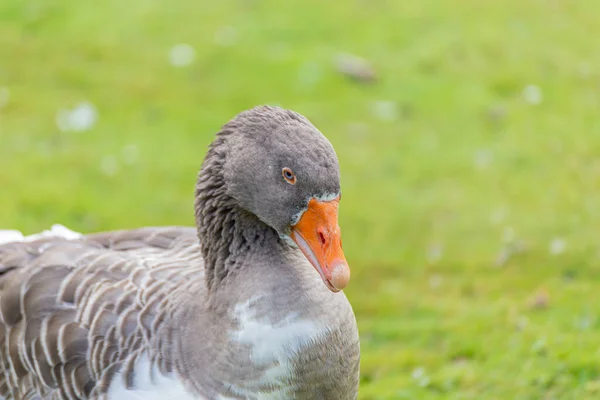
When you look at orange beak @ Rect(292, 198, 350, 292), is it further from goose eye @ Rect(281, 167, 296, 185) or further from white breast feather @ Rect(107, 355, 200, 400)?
white breast feather @ Rect(107, 355, 200, 400)

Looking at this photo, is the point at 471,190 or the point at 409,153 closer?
the point at 471,190

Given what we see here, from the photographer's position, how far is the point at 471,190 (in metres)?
10.1

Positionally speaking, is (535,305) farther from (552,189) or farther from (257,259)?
(257,259)

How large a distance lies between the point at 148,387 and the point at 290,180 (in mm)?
1300

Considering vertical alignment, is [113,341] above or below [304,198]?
below

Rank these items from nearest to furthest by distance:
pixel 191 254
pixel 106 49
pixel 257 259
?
1. pixel 257 259
2. pixel 191 254
3. pixel 106 49

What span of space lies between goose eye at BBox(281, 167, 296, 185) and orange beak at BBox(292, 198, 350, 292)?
0.13 meters

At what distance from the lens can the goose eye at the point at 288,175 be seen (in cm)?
425

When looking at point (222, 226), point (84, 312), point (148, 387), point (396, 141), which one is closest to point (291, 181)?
point (222, 226)

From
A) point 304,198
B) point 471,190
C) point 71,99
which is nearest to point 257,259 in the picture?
point 304,198

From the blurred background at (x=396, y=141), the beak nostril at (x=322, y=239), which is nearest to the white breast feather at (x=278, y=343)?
the beak nostril at (x=322, y=239)

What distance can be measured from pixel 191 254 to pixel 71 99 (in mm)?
7192

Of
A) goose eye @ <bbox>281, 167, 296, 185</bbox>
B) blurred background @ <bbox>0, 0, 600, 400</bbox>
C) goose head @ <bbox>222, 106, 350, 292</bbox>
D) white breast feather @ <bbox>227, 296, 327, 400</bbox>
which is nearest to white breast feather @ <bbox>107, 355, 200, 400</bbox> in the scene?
white breast feather @ <bbox>227, 296, 327, 400</bbox>

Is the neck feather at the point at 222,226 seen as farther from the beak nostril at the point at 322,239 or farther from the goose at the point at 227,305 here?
the beak nostril at the point at 322,239
